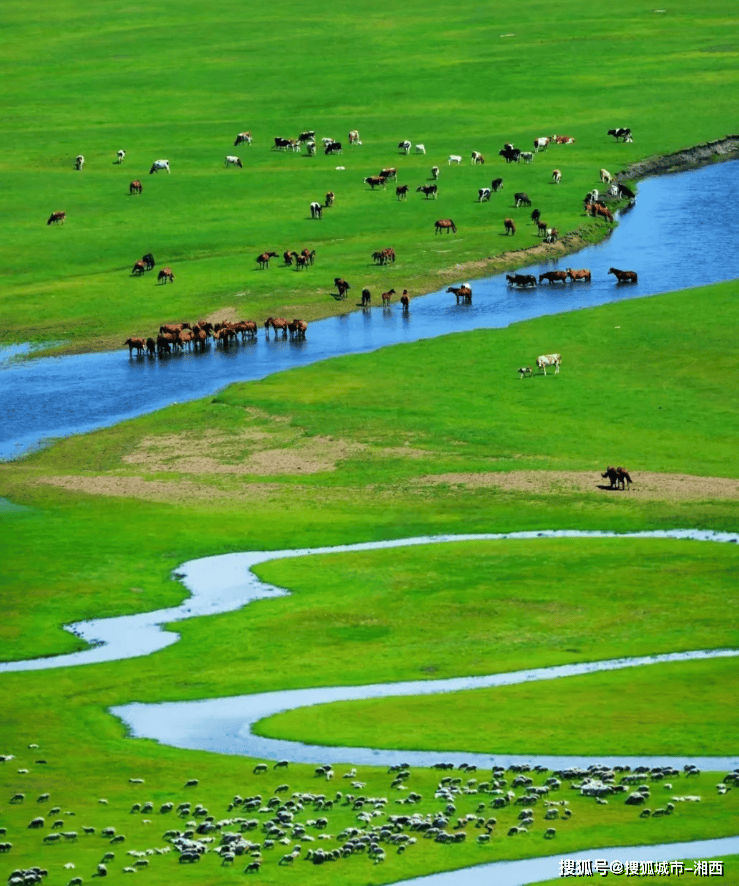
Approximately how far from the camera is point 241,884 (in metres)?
25.4

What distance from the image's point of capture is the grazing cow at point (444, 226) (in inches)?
3302

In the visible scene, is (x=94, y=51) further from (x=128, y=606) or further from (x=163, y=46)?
(x=128, y=606)

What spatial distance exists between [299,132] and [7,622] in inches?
2669

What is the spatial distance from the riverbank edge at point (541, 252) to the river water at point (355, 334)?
22.3 inches

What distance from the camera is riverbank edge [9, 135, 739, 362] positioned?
70000 mm

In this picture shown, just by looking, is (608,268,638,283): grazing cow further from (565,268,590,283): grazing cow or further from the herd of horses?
the herd of horses

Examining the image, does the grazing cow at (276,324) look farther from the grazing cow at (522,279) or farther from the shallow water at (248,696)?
the shallow water at (248,696)

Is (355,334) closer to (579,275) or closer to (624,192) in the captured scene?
(579,275)

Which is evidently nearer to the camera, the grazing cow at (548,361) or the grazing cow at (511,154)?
the grazing cow at (548,361)

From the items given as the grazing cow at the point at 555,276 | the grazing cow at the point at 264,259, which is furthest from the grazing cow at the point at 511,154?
the grazing cow at the point at 264,259

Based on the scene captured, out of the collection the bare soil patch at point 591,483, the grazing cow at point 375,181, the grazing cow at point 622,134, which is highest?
the grazing cow at point 622,134

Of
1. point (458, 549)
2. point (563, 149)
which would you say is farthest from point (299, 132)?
A: point (458, 549)

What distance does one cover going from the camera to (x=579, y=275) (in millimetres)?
76812

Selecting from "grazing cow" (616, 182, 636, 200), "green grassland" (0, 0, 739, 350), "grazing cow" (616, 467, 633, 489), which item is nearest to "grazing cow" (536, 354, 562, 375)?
"grazing cow" (616, 467, 633, 489)
